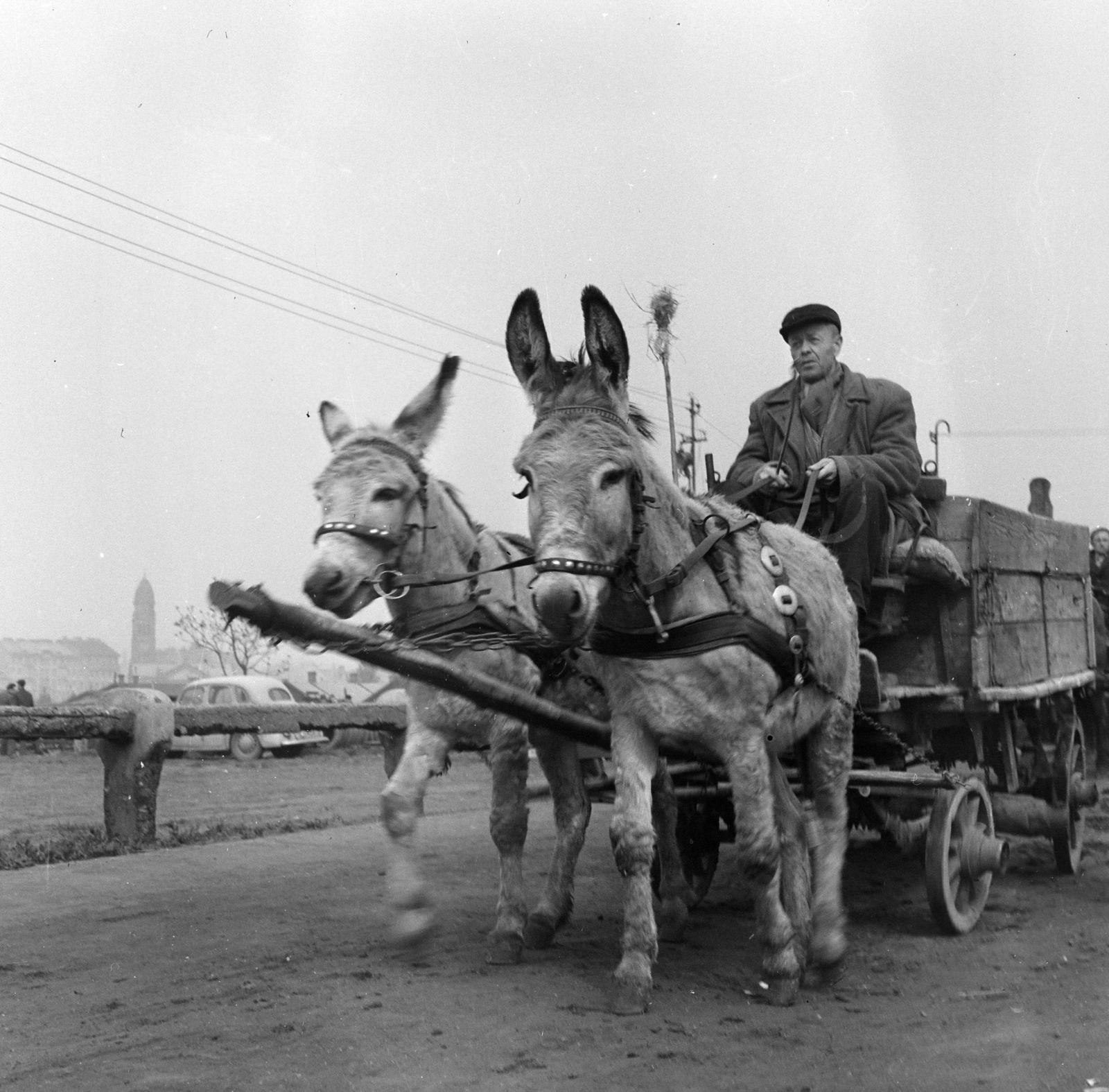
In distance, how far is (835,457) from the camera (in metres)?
5.94

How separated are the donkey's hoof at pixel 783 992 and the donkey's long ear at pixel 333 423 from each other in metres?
2.83

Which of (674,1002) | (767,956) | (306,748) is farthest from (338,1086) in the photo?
A: (306,748)

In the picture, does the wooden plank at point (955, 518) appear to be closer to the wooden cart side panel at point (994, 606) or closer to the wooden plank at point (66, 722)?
the wooden cart side panel at point (994, 606)

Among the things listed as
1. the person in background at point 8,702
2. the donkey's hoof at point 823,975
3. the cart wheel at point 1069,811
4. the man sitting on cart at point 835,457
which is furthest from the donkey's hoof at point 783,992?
the person in background at point 8,702

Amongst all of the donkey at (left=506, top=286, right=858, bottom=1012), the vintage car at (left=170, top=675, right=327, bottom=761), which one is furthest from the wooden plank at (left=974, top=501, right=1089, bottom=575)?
the vintage car at (left=170, top=675, right=327, bottom=761)

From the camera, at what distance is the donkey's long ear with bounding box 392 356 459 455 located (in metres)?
5.50

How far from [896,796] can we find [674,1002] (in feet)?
7.21

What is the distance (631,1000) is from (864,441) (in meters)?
3.01

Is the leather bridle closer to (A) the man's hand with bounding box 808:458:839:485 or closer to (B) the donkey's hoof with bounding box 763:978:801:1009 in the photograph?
(A) the man's hand with bounding box 808:458:839:485

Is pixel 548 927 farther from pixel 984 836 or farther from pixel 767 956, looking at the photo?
pixel 984 836

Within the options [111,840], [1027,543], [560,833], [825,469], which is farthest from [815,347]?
[111,840]

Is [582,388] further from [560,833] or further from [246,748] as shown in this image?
[246,748]

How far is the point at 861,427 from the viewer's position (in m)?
6.27

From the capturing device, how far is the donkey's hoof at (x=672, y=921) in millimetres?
5973
